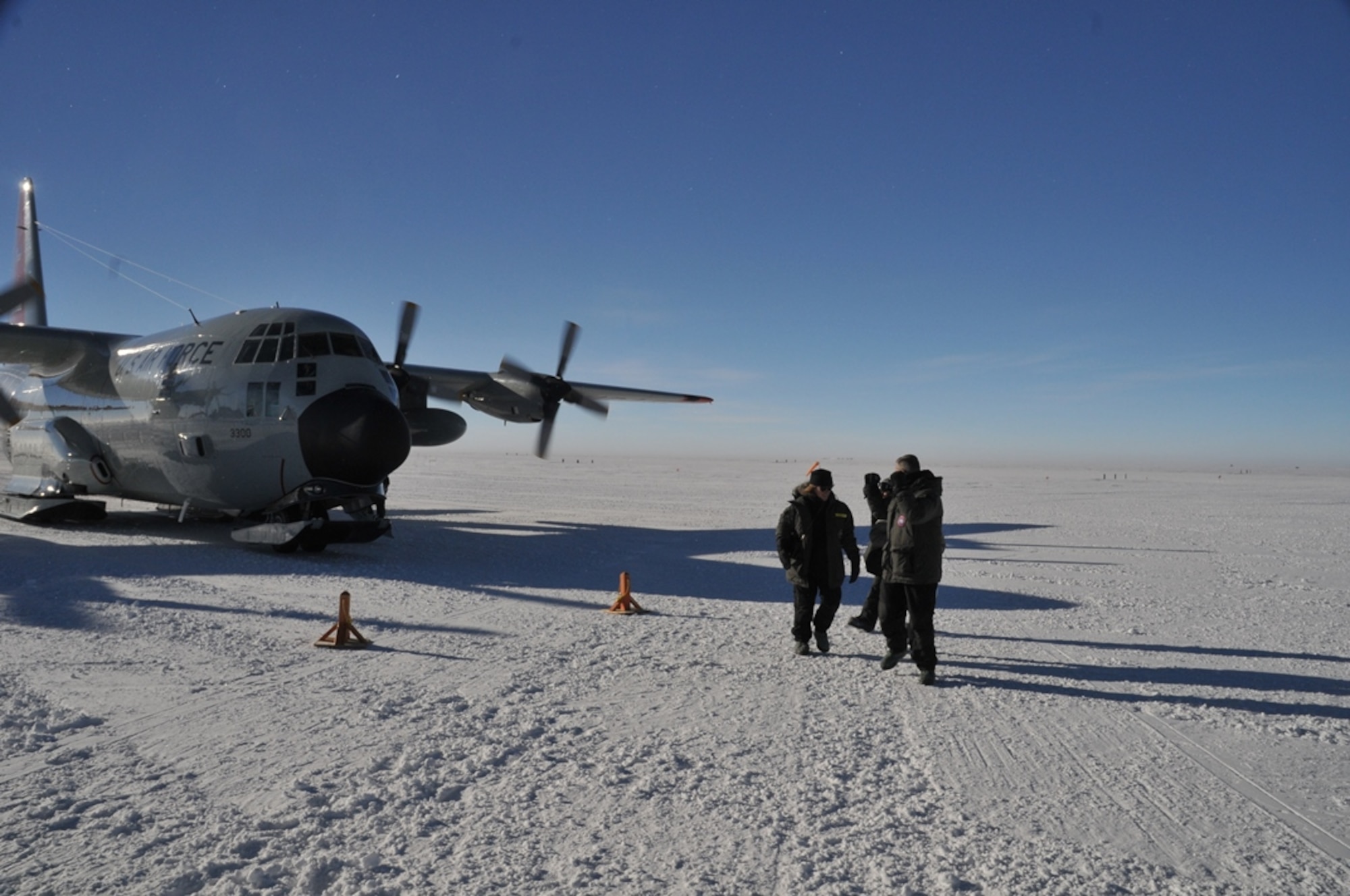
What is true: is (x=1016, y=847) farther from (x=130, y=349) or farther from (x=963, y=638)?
(x=130, y=349)

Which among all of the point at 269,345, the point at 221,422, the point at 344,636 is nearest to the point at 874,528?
the point at 344,636

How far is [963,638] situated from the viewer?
8.45 meters

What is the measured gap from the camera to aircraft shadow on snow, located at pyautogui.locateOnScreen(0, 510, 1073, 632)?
30.9 ft

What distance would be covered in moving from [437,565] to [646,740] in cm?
838

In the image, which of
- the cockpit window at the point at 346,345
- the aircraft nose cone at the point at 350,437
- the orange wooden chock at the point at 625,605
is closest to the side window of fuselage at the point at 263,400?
the aircraft nose cone at the point at 350,437

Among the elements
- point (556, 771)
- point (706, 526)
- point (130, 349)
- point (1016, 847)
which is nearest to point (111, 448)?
point (130, 349)

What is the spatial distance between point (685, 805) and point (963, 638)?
16.7ft

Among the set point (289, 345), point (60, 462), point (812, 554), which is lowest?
point (812, 554)

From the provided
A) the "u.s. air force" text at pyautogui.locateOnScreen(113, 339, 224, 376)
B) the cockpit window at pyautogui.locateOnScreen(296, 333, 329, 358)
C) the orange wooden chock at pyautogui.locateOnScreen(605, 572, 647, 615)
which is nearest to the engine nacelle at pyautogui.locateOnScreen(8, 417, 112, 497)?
the "u.s. air force" text at pyautogui.locateOnScreen(113, 339, 224, 376)

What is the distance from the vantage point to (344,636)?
7.46 metres

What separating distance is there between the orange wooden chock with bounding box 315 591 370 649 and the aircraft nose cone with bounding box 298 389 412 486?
223 inches

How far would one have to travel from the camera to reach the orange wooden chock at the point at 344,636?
7391 millimetres

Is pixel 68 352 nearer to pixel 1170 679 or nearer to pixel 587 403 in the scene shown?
pixel 587 403

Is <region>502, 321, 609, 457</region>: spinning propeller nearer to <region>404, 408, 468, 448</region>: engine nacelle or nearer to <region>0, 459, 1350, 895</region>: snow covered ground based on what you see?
<region>404, 408, 468, 448</region>: engine nacelle
